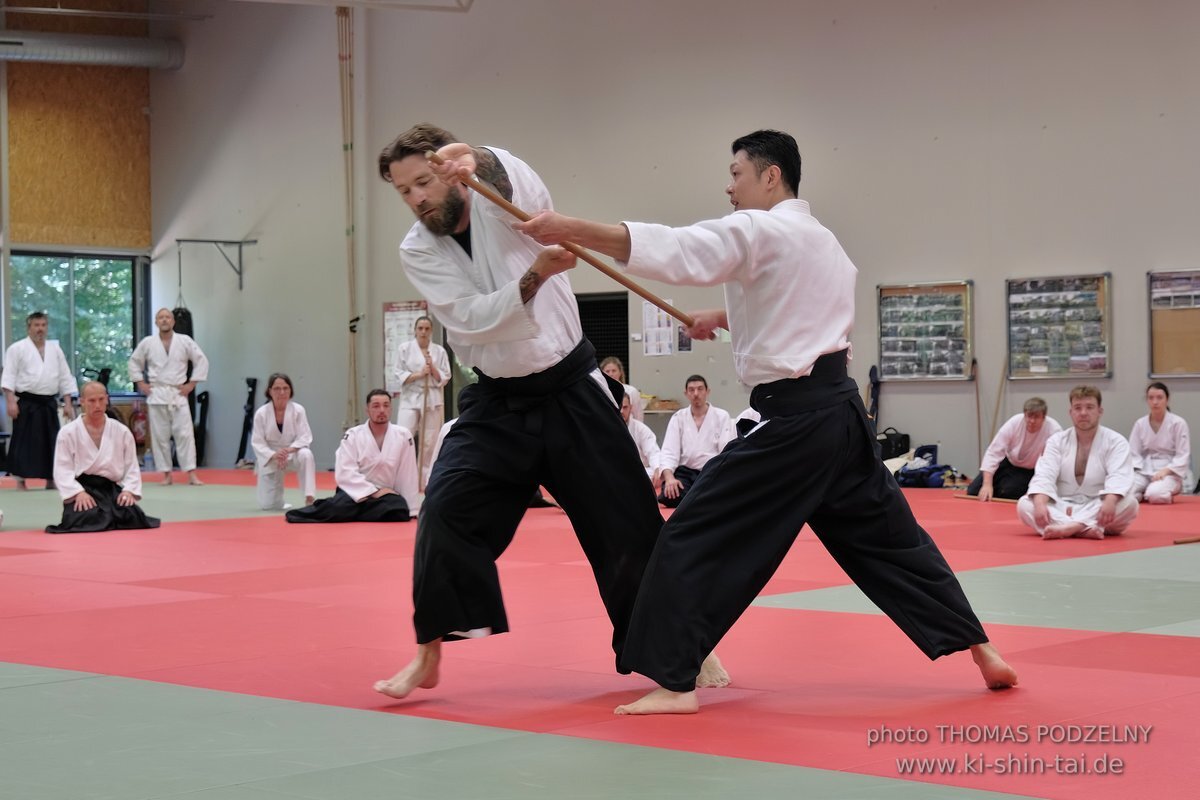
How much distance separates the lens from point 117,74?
18.8 metres

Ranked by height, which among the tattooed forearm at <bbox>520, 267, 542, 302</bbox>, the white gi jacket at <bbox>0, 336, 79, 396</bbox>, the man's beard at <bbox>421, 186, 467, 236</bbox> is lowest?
A: the white gi jacket at <bbox>0, 336, 79, 396</bbox>

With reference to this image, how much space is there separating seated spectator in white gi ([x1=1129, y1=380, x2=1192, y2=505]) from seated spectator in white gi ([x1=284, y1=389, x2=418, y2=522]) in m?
5.79

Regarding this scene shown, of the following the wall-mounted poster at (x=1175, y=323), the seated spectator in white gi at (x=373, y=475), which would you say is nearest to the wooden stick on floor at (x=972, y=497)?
the wall-mounted poster at (x=1175, y=323)

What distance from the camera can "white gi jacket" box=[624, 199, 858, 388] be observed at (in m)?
3.35

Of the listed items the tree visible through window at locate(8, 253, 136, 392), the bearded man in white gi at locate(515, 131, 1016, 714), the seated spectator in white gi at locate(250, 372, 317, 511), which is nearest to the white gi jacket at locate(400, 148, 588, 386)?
A: the bearded man in white gi at locate(515, 131, 1016, 714)

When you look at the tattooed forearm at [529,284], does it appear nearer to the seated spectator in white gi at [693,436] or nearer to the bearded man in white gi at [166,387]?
the seated spectator in white gi at [693,436]

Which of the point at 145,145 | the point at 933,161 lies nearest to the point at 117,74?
the point at 145,145

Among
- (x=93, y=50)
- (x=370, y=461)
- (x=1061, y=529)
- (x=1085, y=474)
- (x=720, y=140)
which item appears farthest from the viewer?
(x=93, y=50)

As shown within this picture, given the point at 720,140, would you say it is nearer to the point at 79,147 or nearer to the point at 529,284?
the point at 79,147

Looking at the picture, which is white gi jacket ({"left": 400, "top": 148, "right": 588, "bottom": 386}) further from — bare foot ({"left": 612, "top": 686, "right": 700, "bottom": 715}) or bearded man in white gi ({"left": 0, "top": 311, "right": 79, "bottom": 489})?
bearded man in white gi ({"left": 0, "top": 311, "right": 79, "bottom": 489})

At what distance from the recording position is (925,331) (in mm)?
13141

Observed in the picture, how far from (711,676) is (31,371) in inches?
458

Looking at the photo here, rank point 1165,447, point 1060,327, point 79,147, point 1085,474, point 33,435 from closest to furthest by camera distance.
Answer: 1. point 1085,474
2. point 1165,447
3. point 1060,327
4. point 33,435
5. point 79,147

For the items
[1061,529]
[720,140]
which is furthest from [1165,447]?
[720,140]
